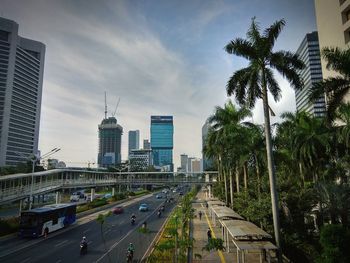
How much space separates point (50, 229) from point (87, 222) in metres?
10.1

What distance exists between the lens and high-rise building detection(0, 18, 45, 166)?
173500mm

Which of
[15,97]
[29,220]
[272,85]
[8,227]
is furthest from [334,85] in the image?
[15,97]

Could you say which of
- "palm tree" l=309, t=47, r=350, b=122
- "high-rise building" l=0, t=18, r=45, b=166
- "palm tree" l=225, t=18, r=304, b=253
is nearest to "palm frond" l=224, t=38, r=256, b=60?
"palm tree" l=225, t=18, r=304, b=253

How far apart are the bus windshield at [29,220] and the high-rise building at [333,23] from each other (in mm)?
39145

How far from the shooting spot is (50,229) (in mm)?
35625

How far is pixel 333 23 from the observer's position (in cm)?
4144

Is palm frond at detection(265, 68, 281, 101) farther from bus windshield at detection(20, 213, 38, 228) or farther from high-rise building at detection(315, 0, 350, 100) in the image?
bus windshield at detection(20, 213, 38, 228)

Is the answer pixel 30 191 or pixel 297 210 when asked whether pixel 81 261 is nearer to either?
pixel 297 210

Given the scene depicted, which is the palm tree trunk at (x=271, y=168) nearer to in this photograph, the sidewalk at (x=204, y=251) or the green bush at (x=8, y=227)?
the sidewalk at (x=204, y=251)

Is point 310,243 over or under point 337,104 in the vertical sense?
under

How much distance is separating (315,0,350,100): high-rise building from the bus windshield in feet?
128

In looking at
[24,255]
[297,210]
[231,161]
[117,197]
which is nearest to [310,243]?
[297,210]

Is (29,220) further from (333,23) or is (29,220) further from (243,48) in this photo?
(333,23)

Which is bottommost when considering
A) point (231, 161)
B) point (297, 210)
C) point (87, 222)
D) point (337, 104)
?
point (87, 222)
